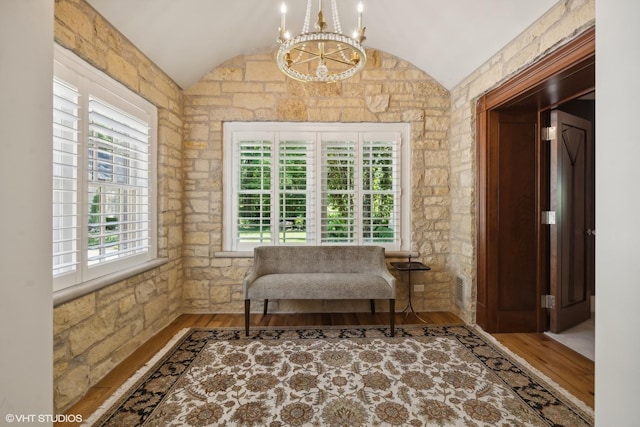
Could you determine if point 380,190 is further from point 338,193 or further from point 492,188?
point 492,188

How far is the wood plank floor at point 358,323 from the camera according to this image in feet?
6.61

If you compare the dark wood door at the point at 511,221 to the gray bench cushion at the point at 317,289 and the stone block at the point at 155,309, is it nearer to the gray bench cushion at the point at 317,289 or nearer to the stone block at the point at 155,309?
the gray bench cushion at the point at 317,289

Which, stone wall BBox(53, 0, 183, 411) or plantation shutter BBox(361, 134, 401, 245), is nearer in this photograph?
stone wall BBox(53, 0, 183, 411)

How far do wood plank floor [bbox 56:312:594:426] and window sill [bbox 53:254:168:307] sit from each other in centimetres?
68

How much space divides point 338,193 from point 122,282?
2.32 metres

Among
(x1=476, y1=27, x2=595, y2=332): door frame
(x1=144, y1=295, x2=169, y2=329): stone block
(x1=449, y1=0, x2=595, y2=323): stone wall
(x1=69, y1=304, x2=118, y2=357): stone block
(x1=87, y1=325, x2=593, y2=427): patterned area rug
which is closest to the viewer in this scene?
(x1=87, y1=325, x2=593, y2=427): patterned area rug

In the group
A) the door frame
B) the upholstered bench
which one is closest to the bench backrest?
the upholstered bench

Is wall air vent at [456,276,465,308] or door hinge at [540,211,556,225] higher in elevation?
door hinge at [540,211,556,225]

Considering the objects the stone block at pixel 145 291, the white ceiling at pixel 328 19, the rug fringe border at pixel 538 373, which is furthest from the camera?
the stone block at pixel 145 291
